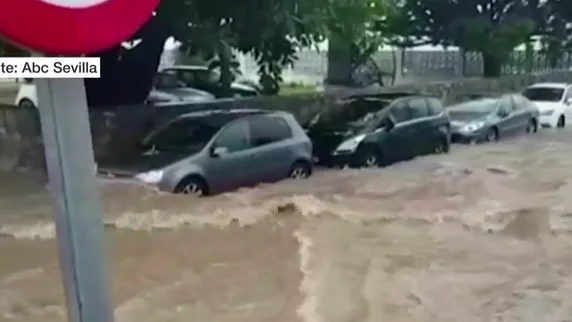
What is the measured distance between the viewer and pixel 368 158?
3.74 feet

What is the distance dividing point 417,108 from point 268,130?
278 mm

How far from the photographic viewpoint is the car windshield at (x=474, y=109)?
1.25m

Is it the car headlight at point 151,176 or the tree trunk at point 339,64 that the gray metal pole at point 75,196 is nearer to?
the car headlight at point 151,176

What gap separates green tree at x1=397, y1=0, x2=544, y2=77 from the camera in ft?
3.99

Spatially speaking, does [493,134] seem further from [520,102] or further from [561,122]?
[561,122]

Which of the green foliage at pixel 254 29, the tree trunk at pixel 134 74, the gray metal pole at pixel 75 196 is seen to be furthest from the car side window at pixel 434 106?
the gray metal pole at pixel 75 196

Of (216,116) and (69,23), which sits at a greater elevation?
(69,23)

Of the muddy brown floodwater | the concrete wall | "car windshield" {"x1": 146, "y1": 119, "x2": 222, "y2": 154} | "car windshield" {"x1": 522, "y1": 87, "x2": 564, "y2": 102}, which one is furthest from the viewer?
"car windshield" {"x1": 522, "y1": 87, "x2": 564, "y2": 102}

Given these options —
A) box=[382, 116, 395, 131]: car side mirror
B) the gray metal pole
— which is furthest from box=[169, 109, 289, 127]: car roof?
the gray metal pole

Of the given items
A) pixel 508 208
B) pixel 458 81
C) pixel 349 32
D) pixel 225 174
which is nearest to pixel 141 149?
pixel 225 174

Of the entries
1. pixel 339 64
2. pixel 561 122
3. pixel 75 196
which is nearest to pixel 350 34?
pixel 339 64

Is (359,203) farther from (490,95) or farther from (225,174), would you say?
(490,95)

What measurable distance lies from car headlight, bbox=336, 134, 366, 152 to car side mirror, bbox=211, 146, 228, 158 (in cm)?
20

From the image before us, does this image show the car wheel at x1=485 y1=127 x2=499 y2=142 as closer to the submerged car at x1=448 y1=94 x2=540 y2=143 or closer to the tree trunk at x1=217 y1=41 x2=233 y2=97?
the submerged car at x1=448 y1=94 x2=540 y2=143
